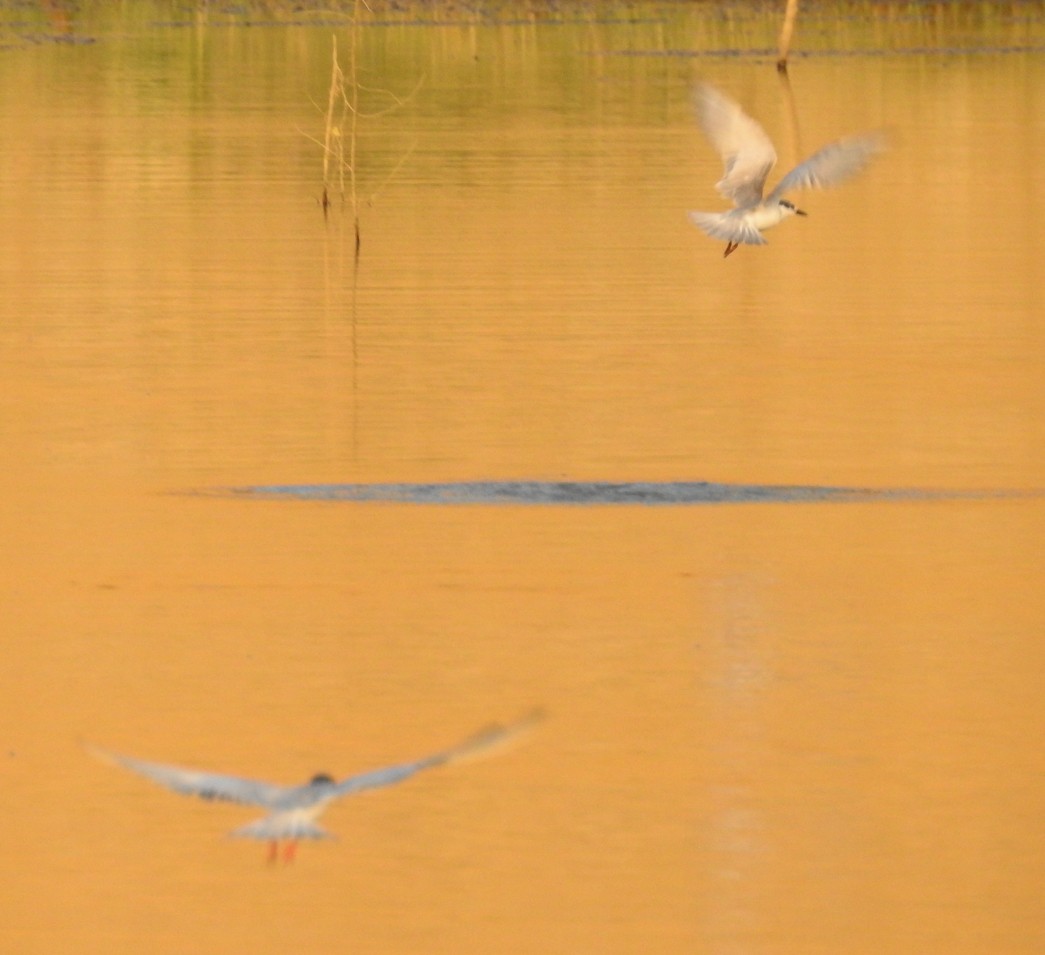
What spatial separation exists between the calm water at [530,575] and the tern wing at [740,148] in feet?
3.16

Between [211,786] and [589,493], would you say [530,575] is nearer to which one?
[589,493]

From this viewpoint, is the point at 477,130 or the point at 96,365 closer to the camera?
the point at 96,365

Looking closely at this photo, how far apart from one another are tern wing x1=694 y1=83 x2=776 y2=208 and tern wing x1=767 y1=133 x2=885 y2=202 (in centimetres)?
41

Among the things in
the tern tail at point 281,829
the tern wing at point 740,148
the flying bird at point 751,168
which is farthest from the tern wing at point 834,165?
the tern tail at point 281,829

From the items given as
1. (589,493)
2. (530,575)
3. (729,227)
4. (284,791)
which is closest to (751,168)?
(729,227)

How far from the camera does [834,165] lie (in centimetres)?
1366

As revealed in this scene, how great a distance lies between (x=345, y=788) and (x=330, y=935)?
826 millimetres

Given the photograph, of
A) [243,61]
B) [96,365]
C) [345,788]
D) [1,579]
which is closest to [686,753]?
[345,788]

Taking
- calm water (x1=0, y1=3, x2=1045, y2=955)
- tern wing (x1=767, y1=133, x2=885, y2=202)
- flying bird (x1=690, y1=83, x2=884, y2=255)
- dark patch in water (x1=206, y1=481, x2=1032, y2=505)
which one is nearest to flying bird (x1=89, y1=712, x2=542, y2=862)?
calm water (x1=0, y1=3, x2=1045, y2=955)

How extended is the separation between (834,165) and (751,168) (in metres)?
0.64

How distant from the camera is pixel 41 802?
7.51 m

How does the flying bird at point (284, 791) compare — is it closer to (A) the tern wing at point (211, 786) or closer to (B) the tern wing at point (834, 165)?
(A) the tern wing at point (211, 786)

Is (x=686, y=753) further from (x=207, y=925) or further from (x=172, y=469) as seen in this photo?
(x=172, y=469)

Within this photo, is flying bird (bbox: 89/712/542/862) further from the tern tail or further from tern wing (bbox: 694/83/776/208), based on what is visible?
tern wing (bbox: 694/83/776/208)
